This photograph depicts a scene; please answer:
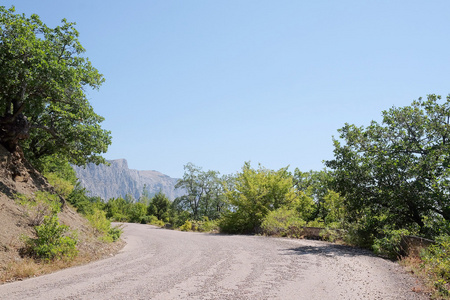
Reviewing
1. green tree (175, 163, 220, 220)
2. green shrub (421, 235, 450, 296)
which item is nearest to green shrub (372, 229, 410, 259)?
green shrub (421, 235, 450, 296)

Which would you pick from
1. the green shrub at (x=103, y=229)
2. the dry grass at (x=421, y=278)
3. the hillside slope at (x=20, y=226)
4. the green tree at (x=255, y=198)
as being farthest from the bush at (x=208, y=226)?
the dry grass at (x=421, y=278)

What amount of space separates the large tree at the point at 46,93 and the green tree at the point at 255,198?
1232 cm

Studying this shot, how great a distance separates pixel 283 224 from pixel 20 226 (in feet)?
49.6

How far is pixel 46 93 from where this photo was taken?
501 inches

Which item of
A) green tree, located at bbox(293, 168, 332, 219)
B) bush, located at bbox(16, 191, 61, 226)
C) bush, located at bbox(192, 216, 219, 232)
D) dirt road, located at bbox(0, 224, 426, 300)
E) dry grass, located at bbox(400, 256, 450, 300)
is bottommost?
bush, located at bbox(192, 216, 219, 232)

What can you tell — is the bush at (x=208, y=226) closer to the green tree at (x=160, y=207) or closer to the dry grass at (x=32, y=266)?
the dry grass at (x=32, y=266)

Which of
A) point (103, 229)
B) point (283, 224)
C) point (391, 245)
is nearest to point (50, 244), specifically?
point (103, 229)

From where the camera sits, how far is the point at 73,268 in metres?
8.96

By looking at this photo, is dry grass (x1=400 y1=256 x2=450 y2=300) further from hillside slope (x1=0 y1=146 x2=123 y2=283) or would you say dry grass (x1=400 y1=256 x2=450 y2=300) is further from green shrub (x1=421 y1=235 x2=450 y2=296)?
hillside slope (x1=0 y1=146 x2=123 y2=283)

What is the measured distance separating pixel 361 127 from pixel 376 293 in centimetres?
1062

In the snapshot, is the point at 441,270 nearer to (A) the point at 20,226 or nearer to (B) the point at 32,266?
(B) the point at 32,266

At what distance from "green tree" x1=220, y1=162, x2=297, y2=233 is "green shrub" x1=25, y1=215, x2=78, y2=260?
1540 centimetres

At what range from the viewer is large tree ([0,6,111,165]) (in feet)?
37.2

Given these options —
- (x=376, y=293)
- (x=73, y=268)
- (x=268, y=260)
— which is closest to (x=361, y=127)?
(x=268, y=260)
